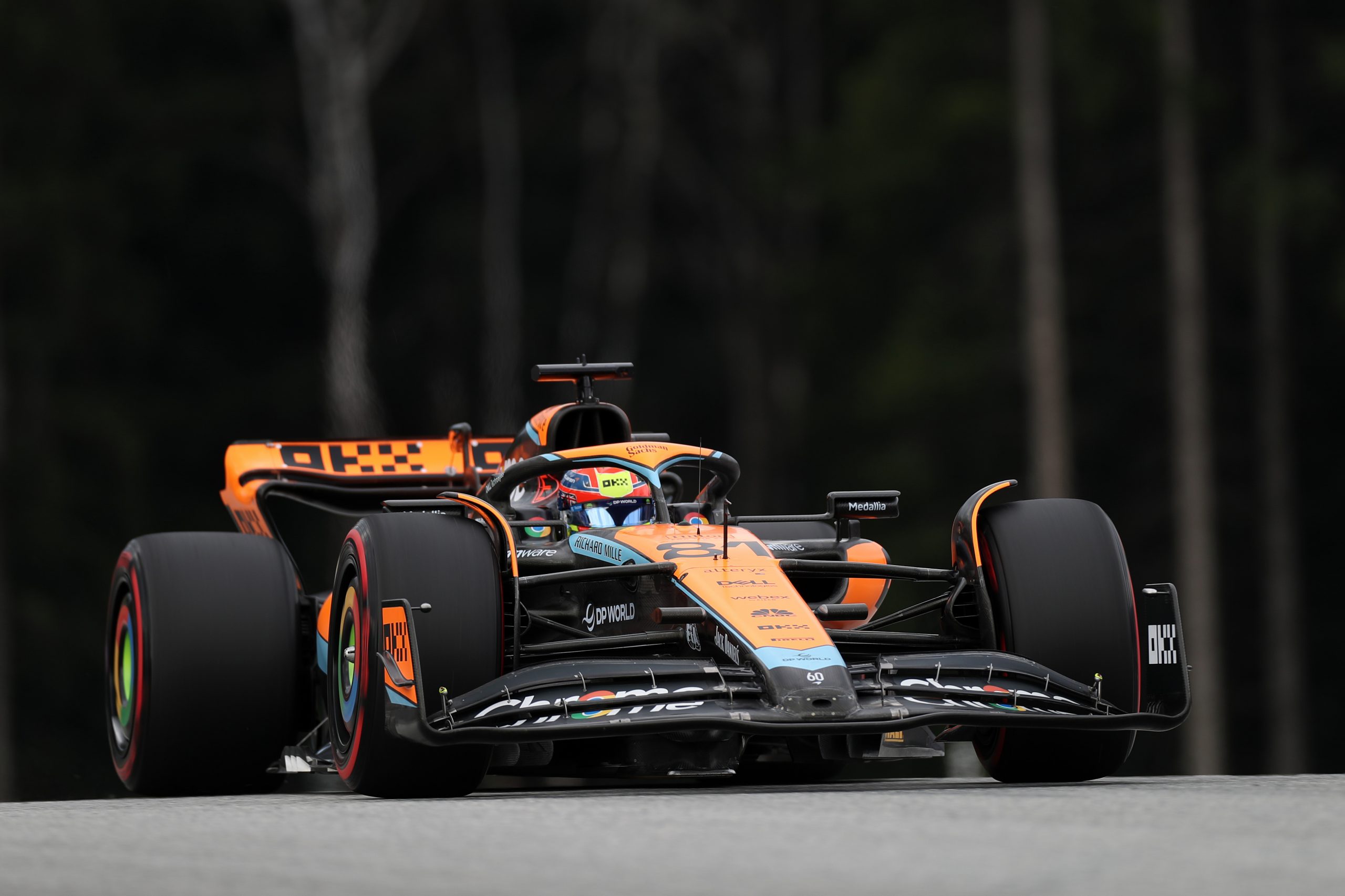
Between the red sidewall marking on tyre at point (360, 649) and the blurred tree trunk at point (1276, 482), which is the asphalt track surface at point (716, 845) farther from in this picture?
the blurred tree trunk at point (1276, 482)

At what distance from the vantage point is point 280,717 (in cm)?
1107

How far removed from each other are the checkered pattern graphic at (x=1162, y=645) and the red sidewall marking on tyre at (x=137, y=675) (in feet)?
15.1

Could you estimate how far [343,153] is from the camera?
109 feet

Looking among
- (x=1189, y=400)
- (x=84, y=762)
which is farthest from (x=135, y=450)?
(x=1189, y=400)

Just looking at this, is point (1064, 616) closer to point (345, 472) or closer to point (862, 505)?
point (862, 505)

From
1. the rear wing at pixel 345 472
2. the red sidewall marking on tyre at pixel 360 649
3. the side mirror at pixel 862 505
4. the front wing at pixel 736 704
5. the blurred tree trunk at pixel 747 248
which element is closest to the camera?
the front wing at pixel 736 704

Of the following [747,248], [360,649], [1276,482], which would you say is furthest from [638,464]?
[747,248]

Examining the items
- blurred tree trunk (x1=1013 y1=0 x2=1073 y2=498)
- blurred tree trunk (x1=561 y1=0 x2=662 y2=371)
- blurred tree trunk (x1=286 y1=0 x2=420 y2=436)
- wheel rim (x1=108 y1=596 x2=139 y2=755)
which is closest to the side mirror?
wheel rim (x1=108 y1=596 x2=139 y2=755)

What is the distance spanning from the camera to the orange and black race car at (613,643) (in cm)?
911

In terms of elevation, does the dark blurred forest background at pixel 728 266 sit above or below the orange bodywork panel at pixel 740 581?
above

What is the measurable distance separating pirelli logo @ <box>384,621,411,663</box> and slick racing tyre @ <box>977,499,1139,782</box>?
2.65 meters

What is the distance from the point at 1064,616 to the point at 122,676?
4740 mm

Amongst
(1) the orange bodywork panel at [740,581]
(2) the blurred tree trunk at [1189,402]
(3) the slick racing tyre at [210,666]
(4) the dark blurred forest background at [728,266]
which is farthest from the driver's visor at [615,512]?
(2) the blurred tree trunk at [1189,402]

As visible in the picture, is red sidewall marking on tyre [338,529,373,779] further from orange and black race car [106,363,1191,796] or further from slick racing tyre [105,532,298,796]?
slick racing tyre [105,532,298,796]
